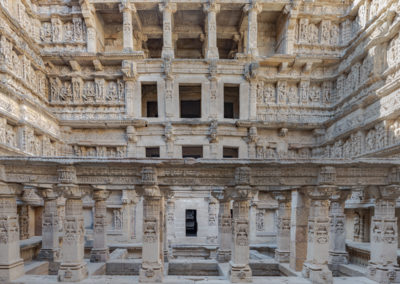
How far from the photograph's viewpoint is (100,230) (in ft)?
34.2

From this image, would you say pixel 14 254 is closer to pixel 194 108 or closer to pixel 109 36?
pixel 109 36

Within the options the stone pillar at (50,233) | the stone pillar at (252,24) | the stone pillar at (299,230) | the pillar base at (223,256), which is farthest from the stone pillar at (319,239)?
A: the stone pillar at (252,24)

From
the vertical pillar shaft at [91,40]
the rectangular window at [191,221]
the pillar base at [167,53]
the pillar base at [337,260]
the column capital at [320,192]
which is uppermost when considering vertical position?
the vertical pillar shaft at [91,40]

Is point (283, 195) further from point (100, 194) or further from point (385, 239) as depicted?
point (100, 194)

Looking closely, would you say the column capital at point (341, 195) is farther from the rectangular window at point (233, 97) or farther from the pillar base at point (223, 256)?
the rectangular window at point (233, 97)

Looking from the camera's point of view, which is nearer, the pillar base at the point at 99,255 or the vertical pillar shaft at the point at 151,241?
the vertical pillar shaft at the point at 151,241

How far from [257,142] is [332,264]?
6.47m

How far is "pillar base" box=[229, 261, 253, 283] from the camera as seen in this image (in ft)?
24.2

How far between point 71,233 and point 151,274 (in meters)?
2.40

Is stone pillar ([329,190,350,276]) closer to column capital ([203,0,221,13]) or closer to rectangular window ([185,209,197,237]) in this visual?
rectangular window ([185,209,197,237])

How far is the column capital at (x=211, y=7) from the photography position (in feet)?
46.6

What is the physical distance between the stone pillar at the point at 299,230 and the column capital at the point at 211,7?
Answer: 10244 millimetres

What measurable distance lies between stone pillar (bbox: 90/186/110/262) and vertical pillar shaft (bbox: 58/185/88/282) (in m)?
2.11

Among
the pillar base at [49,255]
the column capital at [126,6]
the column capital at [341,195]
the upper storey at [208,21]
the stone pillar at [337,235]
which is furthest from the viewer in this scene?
the upper storey at [208,21]
